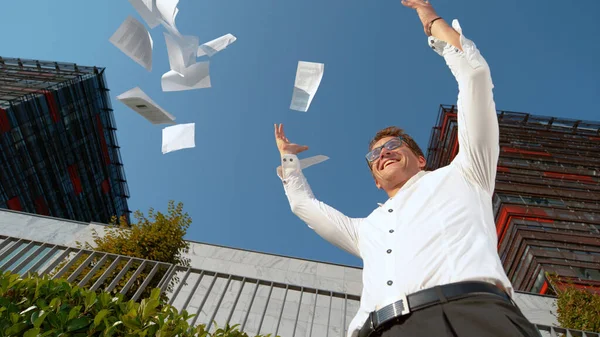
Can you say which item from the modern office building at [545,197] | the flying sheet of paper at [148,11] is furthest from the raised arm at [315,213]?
the modern office building at [545,197]

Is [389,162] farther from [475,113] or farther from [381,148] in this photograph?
[475,113]

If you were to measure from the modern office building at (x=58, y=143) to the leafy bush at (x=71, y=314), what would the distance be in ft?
78.8

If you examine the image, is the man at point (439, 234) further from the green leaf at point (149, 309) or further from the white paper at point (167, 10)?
the white paper at point (167, 10)

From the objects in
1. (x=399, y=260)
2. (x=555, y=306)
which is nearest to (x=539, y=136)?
(x=555, y=306)

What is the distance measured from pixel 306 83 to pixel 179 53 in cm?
Answer: 170

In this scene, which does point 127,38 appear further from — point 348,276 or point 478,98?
point 348,276

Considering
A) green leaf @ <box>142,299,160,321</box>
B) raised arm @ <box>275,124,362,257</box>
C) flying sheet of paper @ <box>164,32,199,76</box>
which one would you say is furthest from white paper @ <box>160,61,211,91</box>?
green leaf @ <box>142,299,160,321</box>

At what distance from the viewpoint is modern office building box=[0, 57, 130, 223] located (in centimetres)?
2287

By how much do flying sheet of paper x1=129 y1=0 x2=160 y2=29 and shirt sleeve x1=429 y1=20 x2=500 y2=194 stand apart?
11.0ft

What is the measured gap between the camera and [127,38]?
Answer: 149 inches

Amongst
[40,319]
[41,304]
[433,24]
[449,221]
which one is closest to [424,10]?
[433,24]

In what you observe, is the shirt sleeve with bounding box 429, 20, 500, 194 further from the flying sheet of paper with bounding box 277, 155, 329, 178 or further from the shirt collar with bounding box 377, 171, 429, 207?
Result: the flying sheet of paper with bounding box 277, 155, 329, 178

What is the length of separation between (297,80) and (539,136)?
27.2 metres

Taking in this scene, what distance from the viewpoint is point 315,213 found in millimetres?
2148
